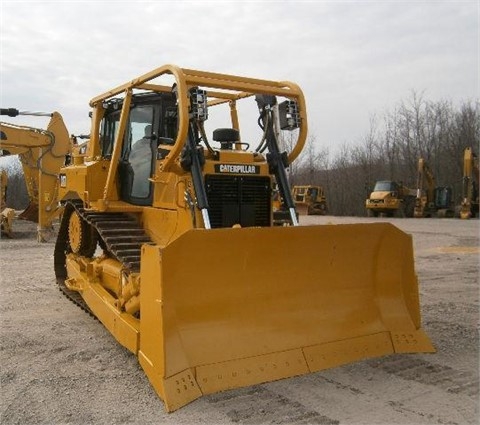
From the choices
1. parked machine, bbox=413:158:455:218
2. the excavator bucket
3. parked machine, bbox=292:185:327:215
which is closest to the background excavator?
the excavator bucket

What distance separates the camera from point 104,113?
6719 millimetres

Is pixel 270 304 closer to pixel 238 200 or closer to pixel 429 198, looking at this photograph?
pixel 238 200

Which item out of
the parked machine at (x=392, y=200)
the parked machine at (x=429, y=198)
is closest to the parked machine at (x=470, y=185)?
the parked machine at (x=429, y=198)

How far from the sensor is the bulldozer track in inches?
199

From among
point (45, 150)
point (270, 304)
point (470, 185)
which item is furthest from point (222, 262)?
point (470, 185)

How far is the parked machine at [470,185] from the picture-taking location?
25.9m

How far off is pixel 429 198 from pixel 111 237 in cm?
2728

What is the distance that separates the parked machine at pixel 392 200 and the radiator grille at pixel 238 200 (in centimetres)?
2549

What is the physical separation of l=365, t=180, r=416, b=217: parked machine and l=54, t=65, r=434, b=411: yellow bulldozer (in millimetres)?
25257

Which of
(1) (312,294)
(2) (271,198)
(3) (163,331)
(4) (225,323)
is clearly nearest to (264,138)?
(2) (271,198)

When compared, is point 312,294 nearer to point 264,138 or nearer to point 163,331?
point 163,331

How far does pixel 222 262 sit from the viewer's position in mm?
4086

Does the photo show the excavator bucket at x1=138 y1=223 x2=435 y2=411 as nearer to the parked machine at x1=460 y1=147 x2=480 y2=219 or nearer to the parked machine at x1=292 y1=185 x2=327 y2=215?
the parked machine at x1=460 y1=147 x2=480 y2=219

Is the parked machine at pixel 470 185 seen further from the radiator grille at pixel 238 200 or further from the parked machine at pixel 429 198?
the radiator grille at pixel 238 200
